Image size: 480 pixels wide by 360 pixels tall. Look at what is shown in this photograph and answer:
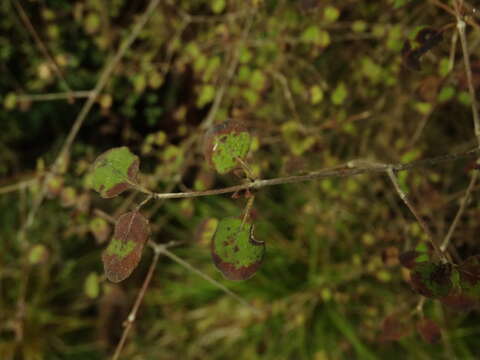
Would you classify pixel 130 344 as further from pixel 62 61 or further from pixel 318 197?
pixel 62 61

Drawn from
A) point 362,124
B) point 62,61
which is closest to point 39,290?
point 62,61

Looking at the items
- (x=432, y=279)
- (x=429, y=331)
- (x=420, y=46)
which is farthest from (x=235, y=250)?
(x=420, y=46)

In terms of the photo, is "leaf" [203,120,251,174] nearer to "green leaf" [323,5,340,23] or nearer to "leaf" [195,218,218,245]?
"leaf" [195,218,218,245]

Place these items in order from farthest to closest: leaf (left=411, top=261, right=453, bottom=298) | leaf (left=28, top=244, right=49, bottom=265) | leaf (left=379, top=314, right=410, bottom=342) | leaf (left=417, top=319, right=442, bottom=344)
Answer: leaf (left=28, top=244, right=49, bottom=265) < leaf (left=379, top=314, right=410, bottom=342) < leaf (left=417, top=319, right=442, bottom=344) < leaf (left=411, top=261, right=453, bottom=298)

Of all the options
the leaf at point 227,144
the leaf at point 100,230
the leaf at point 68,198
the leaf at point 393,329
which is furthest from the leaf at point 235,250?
the leaf at point 68,198

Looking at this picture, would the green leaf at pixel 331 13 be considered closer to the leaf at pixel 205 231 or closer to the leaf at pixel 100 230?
the leaf at pixel 205 231

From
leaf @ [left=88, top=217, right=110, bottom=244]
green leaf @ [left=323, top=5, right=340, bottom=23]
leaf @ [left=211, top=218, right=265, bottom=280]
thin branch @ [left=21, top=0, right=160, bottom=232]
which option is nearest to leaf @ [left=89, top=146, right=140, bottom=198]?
leaf @ [left=211, top=218, right=265, bottom=280]
